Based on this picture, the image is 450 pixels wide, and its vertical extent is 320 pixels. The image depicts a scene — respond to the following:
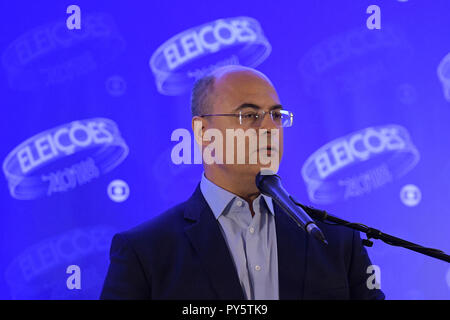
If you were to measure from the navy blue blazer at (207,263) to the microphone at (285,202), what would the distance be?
340mm

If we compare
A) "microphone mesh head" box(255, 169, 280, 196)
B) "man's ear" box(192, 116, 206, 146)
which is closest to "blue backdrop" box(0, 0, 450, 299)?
"man's ear" box(192, 116, 206, 146)

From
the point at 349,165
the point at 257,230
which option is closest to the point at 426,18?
the point at 349,165

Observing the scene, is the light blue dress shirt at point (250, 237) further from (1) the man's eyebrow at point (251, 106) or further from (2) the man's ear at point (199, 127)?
(1) the man's eyebrow at point (251, 106)

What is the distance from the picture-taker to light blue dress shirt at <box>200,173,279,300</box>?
1.70 m

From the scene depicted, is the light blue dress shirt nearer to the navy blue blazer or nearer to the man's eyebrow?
the navy blue blazer

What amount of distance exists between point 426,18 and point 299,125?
94cm

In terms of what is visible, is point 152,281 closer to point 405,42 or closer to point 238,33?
point 238,33

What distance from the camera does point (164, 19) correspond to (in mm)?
2729

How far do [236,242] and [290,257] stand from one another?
183mm

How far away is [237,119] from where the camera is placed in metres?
1.89

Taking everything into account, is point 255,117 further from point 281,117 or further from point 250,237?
point 250,237

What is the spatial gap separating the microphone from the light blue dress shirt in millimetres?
332

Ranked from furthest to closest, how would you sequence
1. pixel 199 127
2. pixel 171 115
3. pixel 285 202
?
1. pixel 171 115
2. pixel 199 127
3. pixel 285 202

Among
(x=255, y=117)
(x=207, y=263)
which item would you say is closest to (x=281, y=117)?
(x=255, y=117)
